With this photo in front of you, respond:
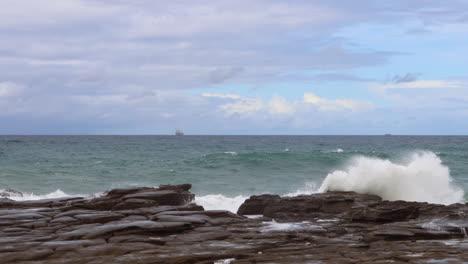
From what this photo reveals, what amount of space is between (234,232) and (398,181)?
14.2 meters

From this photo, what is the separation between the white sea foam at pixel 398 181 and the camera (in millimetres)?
24172

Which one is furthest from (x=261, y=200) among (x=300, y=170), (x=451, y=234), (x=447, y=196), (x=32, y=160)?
(x=32, y=160)

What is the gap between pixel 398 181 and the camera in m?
24.4

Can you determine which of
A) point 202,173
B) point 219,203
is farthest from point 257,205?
point 202,173

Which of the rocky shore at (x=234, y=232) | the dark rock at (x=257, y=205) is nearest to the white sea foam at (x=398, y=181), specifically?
the rocky shore at (x=234, y=232)

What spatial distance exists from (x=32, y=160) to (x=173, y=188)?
3798 centimetres

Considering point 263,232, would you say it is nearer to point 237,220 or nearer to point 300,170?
point 237,220

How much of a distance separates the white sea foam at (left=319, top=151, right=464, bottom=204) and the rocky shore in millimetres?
7356

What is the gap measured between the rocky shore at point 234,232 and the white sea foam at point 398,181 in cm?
736

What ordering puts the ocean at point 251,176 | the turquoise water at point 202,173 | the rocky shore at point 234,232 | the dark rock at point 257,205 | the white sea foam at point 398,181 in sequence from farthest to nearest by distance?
the turquoise water at point 202,173
the ocean at point 251,176
the white sea foam at point 398,181
the dark rock at point 257,205
the rocky shore at point 234,232

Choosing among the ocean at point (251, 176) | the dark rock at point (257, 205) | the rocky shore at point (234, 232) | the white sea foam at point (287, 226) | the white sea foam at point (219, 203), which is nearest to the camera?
the rocky shore at point (234, 232)

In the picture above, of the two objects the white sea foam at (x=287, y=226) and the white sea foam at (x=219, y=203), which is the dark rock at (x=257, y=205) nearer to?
the white sea foam at (x=287, y=226)

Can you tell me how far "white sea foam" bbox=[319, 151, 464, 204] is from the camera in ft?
79.3

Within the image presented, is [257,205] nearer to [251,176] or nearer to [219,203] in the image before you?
[219,203]
